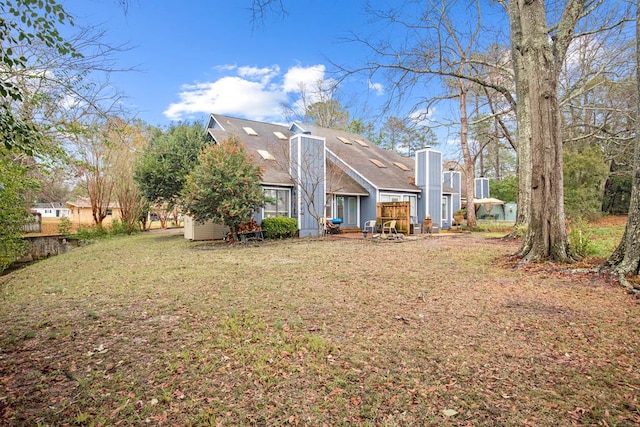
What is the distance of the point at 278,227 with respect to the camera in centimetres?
1437

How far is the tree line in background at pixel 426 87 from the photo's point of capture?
4.29 metres

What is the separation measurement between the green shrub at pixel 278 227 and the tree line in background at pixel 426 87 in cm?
352

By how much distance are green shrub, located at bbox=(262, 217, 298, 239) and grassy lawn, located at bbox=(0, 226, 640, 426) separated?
7985mm

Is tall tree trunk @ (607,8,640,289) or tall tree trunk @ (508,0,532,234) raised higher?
tall tree trunk @ (508,0,532,234)

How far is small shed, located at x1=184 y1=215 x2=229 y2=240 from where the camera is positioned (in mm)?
15141

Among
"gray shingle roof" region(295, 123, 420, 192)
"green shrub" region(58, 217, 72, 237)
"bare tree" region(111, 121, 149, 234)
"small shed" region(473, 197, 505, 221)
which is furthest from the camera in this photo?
"small shed" region(473, 197, 505, 221)

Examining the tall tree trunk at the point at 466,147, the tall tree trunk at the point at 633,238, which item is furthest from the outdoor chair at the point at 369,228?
the tall tree trunk at the point at 633,238

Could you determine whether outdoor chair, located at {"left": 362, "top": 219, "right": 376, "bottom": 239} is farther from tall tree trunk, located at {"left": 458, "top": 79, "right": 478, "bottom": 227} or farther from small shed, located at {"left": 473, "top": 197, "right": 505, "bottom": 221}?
small shed, located at {"left": 473, "top": 197, "right": 505, "bottom": 221}

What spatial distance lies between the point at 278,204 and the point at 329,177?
3094mm

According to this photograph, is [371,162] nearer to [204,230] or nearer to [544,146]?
[204,230]

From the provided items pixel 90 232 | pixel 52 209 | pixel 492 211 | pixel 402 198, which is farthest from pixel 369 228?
pixel 52 209

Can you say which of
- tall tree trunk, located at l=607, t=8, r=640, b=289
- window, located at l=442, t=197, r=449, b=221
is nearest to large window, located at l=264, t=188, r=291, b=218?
window, located at l=442, t=197, r=449, b=221

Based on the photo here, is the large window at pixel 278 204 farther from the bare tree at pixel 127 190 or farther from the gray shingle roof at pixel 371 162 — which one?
the bare tree at pixel 127 190

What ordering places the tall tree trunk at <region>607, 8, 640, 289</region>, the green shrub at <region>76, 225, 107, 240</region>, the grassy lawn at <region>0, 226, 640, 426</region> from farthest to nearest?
1. the green shrub at <region>76, 225, 107, 240</region>
2. the tall tree trunk at <region>607, 8, 640, 289</region>
3. the grassy lawn at <region>0, 226, 640, 426</region>
